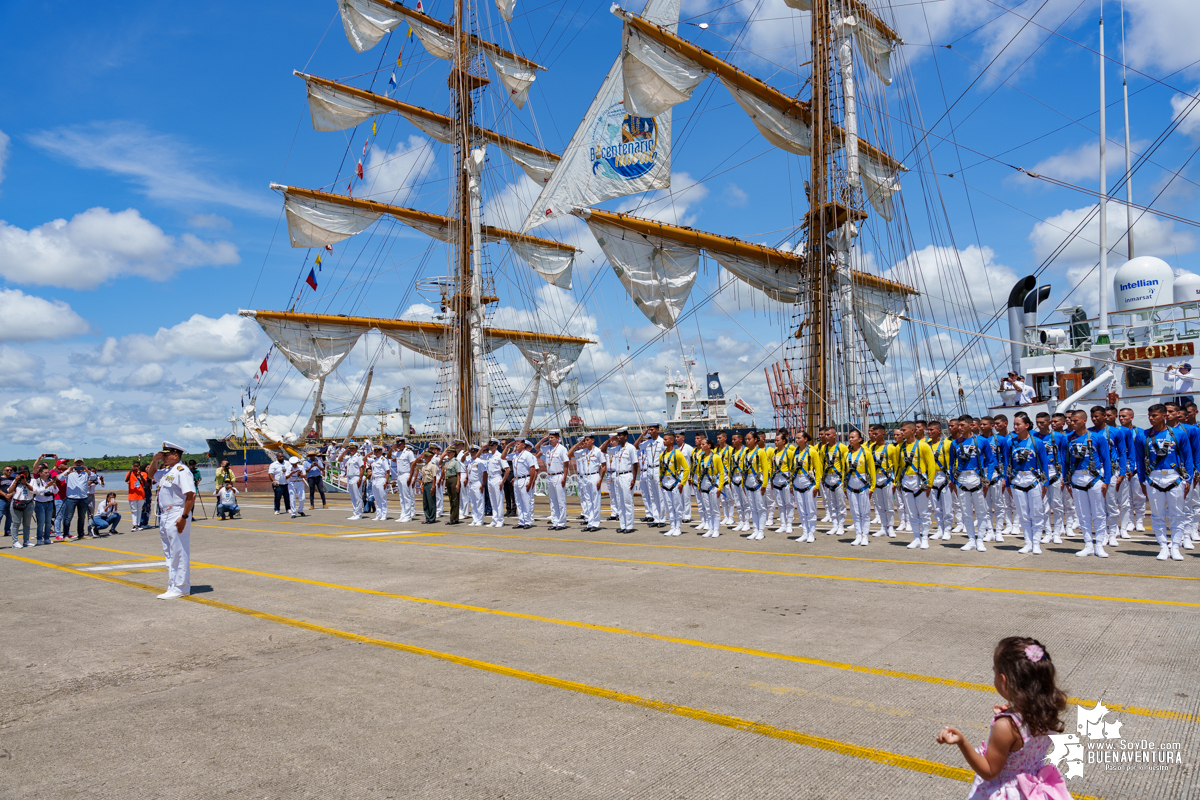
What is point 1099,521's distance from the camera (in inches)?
349

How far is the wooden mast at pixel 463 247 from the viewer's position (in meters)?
31.7

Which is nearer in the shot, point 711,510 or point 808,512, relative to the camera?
point 808,512

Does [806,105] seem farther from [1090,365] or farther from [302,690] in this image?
[302,690]

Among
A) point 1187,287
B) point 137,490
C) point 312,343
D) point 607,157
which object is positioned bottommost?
point 137,490

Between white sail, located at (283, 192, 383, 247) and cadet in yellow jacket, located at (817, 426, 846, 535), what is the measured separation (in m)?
28.8

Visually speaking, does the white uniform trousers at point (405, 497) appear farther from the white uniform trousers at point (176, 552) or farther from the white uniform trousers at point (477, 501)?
the white uniform trousers at point (176, 552)

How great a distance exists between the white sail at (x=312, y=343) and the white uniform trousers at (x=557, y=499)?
26168 millimetres

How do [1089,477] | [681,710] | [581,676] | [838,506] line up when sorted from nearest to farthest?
1. [681,710]
2. [581,676]
3. [1089,477]
4. [838,506]

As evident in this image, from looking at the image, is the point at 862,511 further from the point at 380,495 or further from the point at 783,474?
the point at 380,495

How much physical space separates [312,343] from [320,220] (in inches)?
249

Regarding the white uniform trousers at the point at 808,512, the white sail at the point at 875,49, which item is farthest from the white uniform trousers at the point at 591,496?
the white sail at the point at 875,49

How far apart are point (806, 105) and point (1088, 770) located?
21.7 metres

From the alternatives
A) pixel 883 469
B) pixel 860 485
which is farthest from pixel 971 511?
pixel 860 485

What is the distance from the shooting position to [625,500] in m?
13.2
